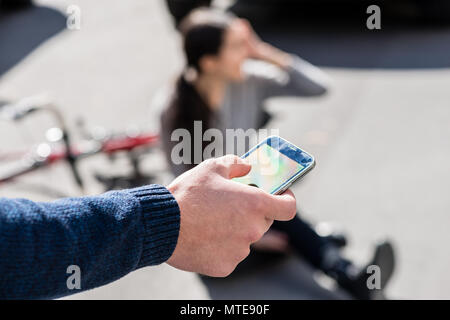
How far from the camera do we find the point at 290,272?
340cm

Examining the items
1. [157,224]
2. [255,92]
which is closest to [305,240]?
[255,92]

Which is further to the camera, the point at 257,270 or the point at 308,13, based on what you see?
the point at 308,13

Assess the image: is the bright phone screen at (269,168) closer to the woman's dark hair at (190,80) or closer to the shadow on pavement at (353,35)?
the woman's dark hair at (190,80)

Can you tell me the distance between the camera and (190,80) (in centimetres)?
300

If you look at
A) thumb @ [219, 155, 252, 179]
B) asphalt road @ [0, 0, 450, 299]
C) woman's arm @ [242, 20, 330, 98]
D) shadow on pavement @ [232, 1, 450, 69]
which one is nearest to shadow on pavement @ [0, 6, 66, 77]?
asphalt road @ [0, 0, 450, 299]

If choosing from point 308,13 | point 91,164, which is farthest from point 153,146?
point 308,13

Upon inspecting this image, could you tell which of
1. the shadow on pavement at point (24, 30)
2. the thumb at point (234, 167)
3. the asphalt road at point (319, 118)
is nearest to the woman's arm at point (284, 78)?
the asphalt road at point (319, 118)

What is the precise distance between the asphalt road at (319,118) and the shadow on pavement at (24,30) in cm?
3

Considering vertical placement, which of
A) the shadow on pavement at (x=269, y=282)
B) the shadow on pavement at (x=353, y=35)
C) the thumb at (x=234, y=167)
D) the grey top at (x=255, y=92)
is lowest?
the shadow on pavement at (x=269, y=282)

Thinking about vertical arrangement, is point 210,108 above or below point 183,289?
above

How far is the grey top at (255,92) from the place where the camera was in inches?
121

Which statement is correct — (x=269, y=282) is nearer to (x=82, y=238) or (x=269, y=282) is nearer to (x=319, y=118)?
(x=319, y=118)

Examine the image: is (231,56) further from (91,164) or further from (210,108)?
(91,164)
